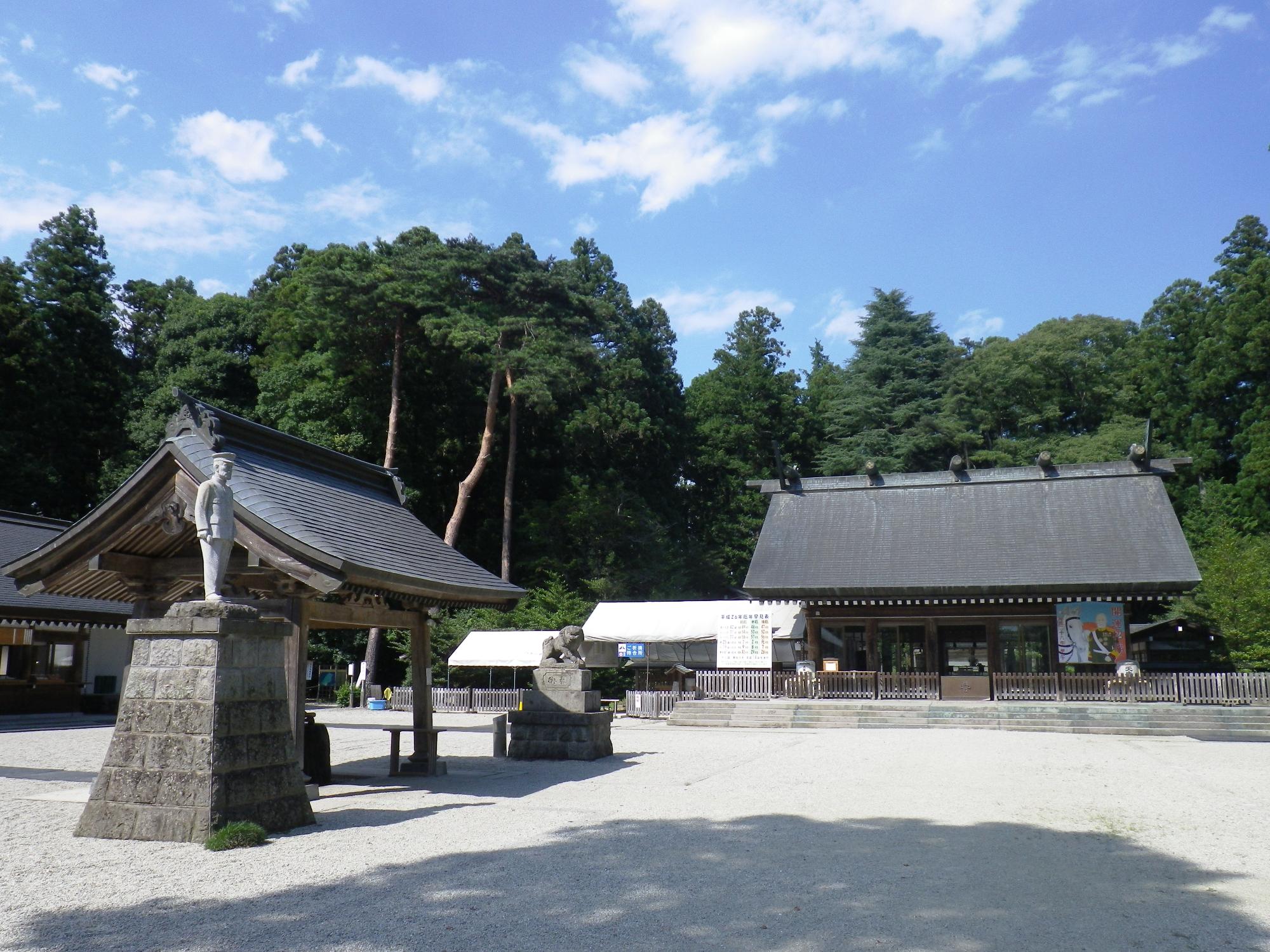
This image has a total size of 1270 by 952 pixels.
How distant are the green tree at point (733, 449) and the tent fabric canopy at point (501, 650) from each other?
50.6 feet

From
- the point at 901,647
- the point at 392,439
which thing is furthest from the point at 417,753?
the point at 392,439

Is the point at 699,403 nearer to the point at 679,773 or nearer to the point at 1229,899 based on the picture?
the point at 679,773

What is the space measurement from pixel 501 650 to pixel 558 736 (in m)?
12.4

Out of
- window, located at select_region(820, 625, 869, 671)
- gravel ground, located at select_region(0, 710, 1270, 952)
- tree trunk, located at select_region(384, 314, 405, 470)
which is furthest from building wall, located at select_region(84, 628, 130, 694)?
window, located at select_region(820, 625, 869, 671)

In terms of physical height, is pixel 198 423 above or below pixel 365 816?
above

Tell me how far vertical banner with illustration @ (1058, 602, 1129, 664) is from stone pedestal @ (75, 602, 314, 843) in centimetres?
2125

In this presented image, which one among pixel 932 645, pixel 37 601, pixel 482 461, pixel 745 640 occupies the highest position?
pixel 482 461

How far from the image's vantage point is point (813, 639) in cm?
2553

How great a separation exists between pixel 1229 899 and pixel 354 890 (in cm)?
542

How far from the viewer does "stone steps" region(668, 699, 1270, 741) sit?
19406 millimetres

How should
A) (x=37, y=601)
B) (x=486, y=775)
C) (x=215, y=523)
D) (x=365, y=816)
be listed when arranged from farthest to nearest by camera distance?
(x=37, y=601) < (x=486, y=775) < (x=365, y=816) < (x=215, y=523)

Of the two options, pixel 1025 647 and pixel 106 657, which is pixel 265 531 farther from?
pixel 1025 647

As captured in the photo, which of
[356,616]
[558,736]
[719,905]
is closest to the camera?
[719,905]

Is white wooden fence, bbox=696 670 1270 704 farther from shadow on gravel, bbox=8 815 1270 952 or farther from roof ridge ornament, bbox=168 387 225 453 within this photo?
roof ridge ornament, bbox=168 387 225 453
